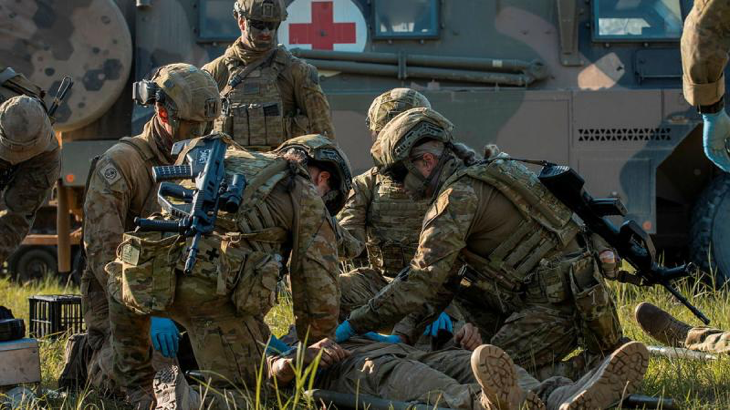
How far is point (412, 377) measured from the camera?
4.02 m

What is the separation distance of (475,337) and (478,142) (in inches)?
154

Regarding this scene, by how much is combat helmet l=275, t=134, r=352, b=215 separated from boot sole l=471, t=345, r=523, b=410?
121 centimetres

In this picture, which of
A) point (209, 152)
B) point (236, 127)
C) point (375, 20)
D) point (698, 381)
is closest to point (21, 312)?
point (236, 127)

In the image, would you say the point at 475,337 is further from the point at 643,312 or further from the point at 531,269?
the point at 643,312

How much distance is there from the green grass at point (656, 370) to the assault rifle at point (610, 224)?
0.39 m

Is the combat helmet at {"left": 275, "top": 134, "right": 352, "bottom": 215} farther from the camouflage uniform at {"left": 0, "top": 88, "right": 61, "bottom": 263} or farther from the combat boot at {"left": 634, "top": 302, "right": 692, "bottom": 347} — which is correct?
the combat boot at {"left": 634, "top": 302, "right": 692, "bottom": 347}

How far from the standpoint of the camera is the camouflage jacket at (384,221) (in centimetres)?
589

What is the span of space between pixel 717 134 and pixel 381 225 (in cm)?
168

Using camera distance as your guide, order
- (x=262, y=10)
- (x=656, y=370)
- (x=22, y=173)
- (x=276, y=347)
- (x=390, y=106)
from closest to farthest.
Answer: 1. (x=276, y=347)
2. (x=656, y=370)
3. (x=22, y=173)
4. (x=390, y=106)
5. (x=262, y=10)

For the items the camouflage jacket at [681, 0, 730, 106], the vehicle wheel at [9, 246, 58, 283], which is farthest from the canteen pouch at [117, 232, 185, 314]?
the vehicle wheel at [9, 246, 58, 283]

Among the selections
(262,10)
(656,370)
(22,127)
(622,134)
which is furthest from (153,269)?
(622,134)

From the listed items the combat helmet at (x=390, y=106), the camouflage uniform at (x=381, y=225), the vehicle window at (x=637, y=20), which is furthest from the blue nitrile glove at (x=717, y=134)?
the vehicle window at (x=637, y=20)

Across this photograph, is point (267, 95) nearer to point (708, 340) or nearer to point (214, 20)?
point (214, 20)

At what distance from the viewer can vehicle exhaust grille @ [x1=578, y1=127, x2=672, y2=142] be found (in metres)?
8.31
